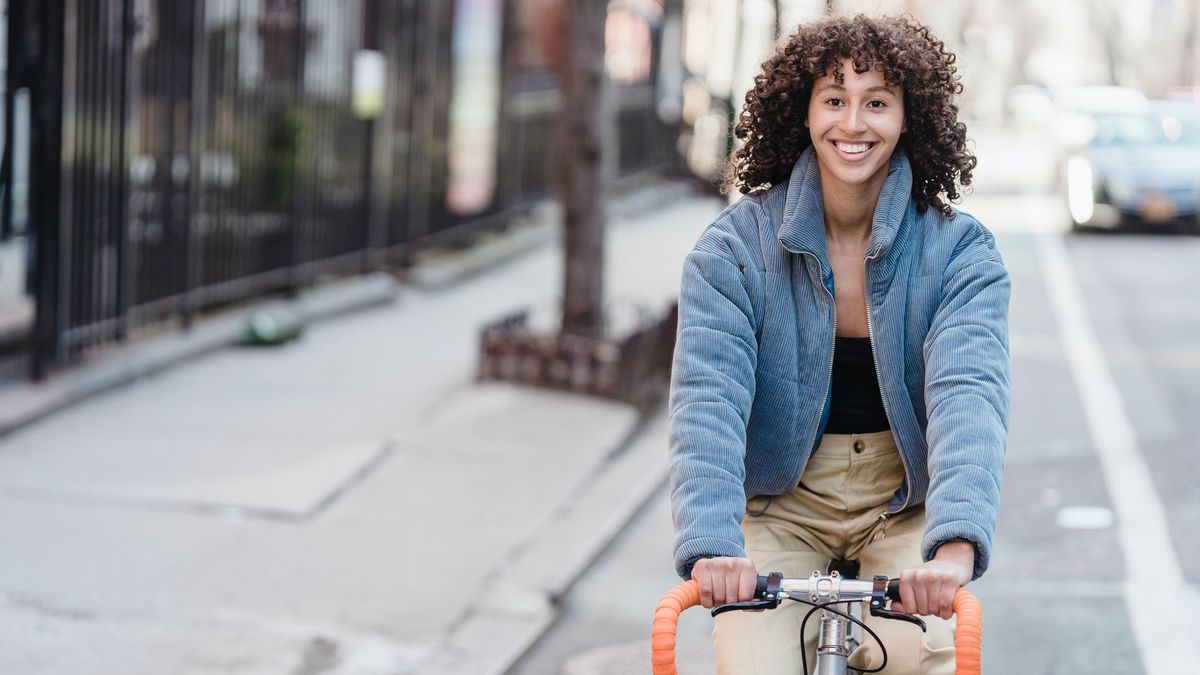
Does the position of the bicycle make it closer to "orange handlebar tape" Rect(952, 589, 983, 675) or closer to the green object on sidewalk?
"orange handlebar tape" Rect(952, 589, 983, 675)

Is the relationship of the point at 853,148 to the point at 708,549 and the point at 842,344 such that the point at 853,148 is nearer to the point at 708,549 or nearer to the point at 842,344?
the point at 842,344

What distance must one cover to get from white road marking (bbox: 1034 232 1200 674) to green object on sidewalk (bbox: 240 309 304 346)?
17.0 feet

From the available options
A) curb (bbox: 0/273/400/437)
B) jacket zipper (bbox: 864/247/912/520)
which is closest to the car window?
curb (bbox: 0/273/400/437)

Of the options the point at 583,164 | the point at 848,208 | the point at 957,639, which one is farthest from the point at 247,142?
the point at 957,639

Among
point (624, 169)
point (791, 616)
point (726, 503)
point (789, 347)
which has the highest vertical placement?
point (789, 347)

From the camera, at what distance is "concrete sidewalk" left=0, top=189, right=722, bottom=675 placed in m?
5.70

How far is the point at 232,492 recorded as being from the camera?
7.41 metres

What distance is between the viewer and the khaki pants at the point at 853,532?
123 inches

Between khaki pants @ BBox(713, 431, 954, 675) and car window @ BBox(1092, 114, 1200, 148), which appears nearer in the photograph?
khaki pants @ BBox(713, 431, 954, 675)

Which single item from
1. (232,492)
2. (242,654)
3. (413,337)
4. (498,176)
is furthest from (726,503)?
(498,176)

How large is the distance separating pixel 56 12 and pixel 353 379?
9.21ft

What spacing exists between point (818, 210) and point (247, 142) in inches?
348

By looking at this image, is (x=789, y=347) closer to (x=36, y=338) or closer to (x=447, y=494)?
(x=447, y=494)

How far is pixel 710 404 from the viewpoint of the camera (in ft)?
9.94
